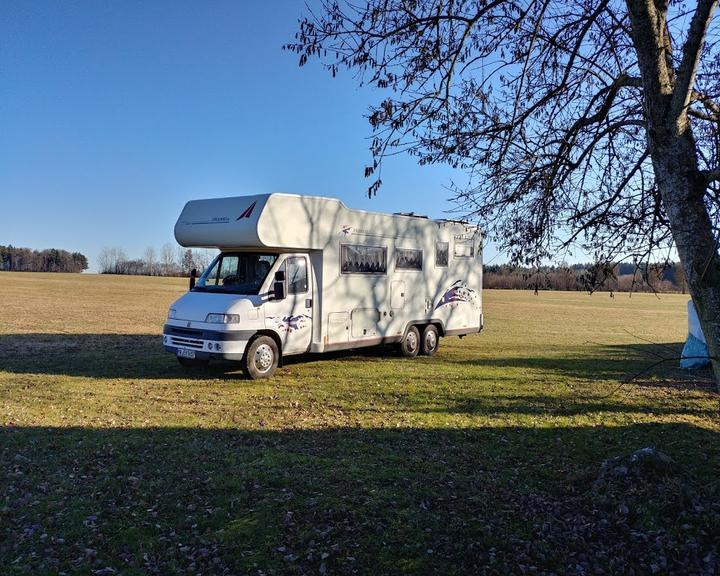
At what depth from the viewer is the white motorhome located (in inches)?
434

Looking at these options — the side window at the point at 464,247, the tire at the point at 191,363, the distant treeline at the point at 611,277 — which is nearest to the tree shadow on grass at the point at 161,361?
the tire at the point at 191,363

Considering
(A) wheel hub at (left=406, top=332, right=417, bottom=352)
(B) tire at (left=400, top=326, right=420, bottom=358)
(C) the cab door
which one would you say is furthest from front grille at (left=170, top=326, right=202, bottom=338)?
(A) wheel hub at (left=406, top=332, right=417, bottom=352)

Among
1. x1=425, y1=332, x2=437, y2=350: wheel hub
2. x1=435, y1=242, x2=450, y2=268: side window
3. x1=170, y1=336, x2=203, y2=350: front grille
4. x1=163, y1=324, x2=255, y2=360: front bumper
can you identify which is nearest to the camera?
x1=163, y1=324, x2=255, y2=360: front bumper

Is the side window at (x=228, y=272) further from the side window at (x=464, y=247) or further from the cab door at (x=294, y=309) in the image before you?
the side window at (x=464, y=247)

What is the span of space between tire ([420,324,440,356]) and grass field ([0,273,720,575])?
276cm

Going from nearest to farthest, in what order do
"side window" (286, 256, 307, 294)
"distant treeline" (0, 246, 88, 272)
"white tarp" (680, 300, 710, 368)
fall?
"side window" (286, 256, 307, 294)
"white tarp" (680, 300, 710, 368)
"distant treeline" (0, 246, 88, 272)

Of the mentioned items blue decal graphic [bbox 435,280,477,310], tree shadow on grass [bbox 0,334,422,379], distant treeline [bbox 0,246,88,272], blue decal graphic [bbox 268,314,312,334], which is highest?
distant treeline [bbox 0,246,88,272]

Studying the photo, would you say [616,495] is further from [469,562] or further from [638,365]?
[638,365]

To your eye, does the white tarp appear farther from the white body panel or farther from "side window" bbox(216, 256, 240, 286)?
"side window" bbox(216, 256, 240, 286)

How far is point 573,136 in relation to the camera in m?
6.18

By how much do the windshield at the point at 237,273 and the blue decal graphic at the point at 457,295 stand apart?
5.35 meters

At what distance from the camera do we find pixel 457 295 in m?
15.7

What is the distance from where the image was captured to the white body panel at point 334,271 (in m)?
11.1

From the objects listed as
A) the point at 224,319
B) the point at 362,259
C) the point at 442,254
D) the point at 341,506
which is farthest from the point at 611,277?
the point at 442,254
